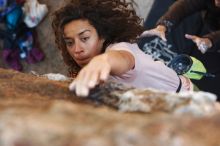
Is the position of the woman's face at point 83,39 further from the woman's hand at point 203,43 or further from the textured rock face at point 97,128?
the textured rock face at point 97,128

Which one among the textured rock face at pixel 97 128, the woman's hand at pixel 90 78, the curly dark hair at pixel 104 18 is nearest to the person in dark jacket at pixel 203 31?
the curly dark hair at pixel 104 18

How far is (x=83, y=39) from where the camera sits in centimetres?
116

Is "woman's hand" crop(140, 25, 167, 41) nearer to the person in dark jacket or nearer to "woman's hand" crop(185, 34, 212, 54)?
the person in dark jacket

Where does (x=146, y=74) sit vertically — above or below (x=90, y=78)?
below

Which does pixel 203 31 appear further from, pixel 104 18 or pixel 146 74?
pixel 146 74

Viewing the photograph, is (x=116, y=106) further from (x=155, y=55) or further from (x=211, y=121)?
(x=155, y=55)

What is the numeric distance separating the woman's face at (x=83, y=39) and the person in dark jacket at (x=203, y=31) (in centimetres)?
49

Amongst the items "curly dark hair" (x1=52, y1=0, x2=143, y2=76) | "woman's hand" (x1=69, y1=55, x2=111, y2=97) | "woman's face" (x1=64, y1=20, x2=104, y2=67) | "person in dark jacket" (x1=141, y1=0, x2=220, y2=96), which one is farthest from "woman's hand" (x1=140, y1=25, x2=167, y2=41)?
"woman's hand" (x1=69, y1=55, x2=111, y2=97)

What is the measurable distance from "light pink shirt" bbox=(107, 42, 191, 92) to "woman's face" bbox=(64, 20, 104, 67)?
0.13m

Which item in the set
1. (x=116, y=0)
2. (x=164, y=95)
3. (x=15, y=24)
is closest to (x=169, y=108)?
(x=164, y=95)

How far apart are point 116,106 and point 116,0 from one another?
74 cm

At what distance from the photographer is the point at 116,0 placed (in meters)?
1.26

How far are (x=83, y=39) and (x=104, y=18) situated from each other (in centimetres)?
9

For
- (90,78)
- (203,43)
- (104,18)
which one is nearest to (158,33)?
(203,43)
